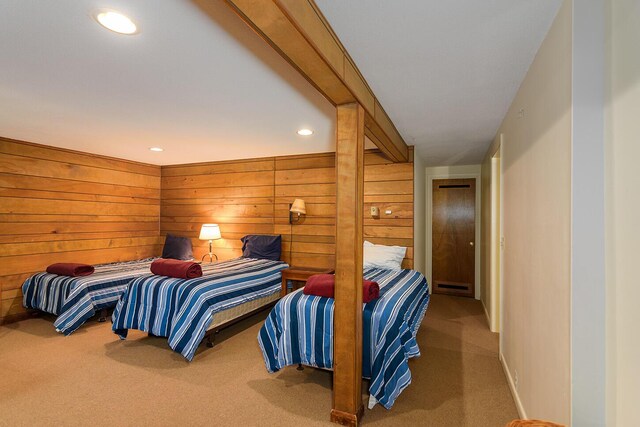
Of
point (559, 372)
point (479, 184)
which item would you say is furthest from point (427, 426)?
point (479, 184)

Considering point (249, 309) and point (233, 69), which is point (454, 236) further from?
point (233, 69)

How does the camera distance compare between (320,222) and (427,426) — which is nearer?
(427,426)

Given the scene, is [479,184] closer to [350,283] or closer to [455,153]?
[455,153]

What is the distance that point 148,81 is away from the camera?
2.28 meters

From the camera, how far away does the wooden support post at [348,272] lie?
6.82ft

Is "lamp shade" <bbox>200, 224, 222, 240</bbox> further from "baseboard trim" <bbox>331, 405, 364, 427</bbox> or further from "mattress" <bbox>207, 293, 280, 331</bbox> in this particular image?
"baseboard trim" <bbox>331, 405, 364, 427</bbox>

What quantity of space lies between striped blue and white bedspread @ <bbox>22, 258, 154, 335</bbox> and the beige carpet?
0.21m

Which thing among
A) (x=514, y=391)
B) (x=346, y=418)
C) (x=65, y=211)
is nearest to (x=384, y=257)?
(x=514, y=391)

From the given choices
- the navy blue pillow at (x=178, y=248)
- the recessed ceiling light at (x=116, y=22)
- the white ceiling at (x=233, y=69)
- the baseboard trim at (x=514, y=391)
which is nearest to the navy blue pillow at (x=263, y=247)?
the navy blue pillow at (x=178, y=248)

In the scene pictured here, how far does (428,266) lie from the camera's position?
5641mm

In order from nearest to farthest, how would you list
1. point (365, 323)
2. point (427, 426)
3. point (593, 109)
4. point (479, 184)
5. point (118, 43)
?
point (593, 109), point (118, 43), point (427, 426), point (365, 323), point (479, 184)

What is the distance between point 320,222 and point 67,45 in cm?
346

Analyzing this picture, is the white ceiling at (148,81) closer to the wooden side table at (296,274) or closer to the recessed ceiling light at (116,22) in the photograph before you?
the recessed ceiling light at (116,22)

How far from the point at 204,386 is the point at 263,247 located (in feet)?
8.08
